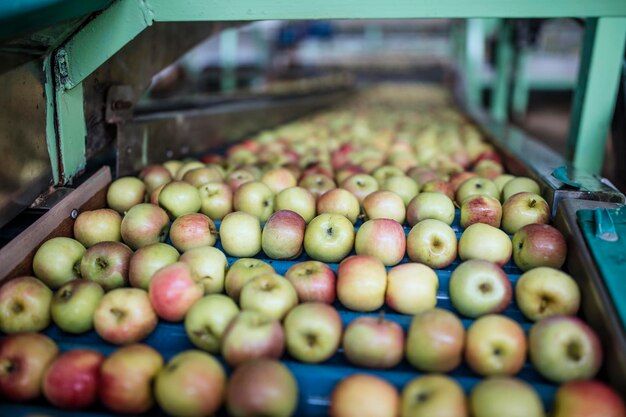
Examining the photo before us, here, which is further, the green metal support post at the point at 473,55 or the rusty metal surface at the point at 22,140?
the green metal support post at the point at 473,55

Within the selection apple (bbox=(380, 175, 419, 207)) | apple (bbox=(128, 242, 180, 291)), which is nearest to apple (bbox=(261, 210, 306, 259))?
apple (bbox=(128, 242, 180, 291))

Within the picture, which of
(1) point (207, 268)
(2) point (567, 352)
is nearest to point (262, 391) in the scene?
(1) point (207, 268)

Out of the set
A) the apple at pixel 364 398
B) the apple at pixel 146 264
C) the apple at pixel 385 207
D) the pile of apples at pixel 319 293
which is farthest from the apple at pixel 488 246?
the apple at pixel 146 264

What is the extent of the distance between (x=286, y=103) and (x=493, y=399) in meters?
4.93

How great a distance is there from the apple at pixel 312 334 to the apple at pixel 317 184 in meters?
1.11

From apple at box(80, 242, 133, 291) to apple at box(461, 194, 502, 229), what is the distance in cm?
148

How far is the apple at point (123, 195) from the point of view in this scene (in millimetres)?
2434

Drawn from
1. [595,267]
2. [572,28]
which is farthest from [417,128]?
[572,28]

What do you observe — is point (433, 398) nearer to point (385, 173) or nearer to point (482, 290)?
point (482, 290)

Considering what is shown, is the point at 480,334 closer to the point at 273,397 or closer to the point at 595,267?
the point at 595,267

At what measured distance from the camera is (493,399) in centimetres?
122

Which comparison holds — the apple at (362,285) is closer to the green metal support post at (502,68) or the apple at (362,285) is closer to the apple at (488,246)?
the apple at (488,246)

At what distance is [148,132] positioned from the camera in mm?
2934

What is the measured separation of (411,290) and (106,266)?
1175mm
